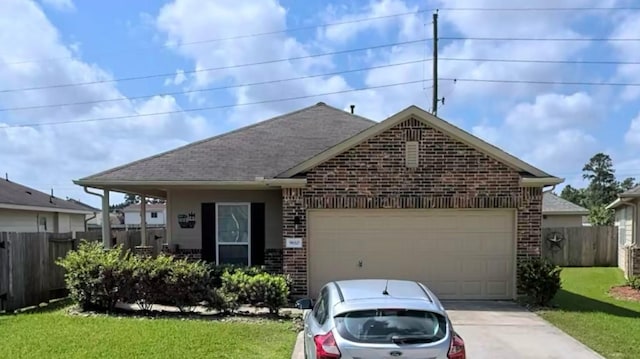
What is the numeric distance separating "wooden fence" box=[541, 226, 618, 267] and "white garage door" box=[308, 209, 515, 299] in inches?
490

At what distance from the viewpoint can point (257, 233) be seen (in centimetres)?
1491

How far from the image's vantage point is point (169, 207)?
15.1 meters

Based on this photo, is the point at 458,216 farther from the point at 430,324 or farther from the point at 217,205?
the point at 430,324

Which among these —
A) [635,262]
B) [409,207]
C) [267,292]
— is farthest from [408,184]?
[635,262]

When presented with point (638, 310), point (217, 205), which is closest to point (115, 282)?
point (217, 205)

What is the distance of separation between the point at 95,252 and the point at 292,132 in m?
7.06

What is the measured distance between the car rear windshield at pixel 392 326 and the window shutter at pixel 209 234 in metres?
9.82

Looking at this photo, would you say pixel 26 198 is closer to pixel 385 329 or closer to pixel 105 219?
pixel 105 219

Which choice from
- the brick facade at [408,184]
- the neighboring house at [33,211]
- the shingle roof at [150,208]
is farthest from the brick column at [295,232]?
the shingle roof at [150,208]

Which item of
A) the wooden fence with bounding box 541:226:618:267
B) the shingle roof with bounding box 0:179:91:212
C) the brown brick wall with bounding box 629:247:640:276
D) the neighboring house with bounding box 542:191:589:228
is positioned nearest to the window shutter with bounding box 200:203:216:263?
the shingle roof with bounding box 0:179:91:212

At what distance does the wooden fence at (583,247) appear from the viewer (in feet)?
80.4

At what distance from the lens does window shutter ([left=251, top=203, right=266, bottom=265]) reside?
14.9 m

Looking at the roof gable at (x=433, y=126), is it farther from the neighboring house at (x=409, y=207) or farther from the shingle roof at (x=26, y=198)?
the shingle roof at (x=26, y=198)

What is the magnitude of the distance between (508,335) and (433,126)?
515cm
